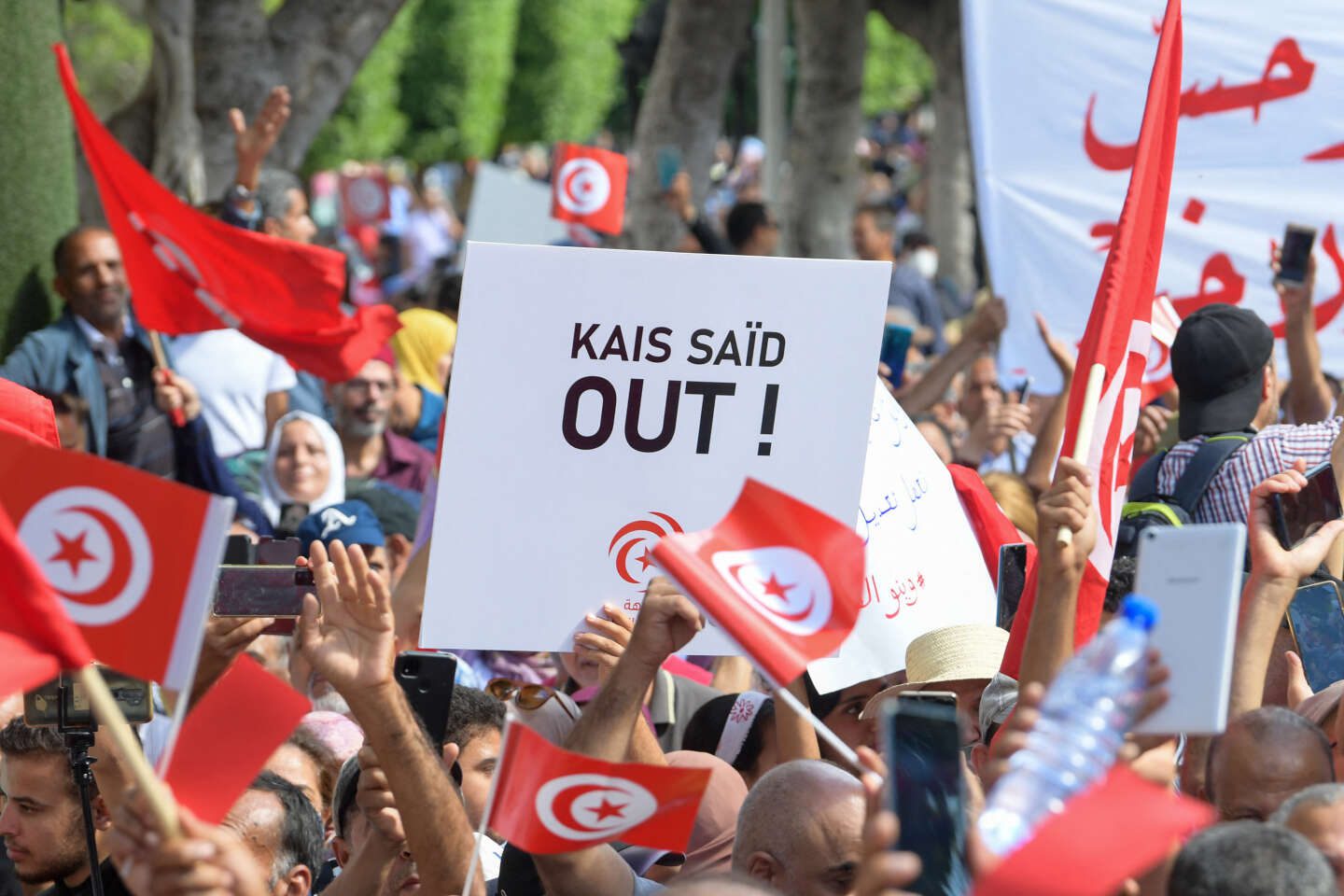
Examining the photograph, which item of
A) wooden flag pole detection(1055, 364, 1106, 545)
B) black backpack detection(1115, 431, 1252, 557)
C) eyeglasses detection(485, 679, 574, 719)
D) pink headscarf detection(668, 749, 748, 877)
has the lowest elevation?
pink headscarf detection(668, 749, 748, 877)

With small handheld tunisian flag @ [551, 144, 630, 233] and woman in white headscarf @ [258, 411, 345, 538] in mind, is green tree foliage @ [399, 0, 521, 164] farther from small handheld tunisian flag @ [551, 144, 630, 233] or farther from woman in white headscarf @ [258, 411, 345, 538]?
woman in white headscarf @ [258, 411, 345, 538]

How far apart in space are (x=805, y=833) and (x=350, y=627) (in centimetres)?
86

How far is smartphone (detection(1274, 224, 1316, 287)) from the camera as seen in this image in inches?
243

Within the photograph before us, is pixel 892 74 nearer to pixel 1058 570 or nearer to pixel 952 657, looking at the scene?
pixel 952 657

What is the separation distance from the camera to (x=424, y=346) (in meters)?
9.70

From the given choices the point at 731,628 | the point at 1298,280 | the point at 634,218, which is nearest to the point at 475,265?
the point at 731,628

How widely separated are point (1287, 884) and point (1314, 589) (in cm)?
197

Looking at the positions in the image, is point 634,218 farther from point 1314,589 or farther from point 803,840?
point 803,840

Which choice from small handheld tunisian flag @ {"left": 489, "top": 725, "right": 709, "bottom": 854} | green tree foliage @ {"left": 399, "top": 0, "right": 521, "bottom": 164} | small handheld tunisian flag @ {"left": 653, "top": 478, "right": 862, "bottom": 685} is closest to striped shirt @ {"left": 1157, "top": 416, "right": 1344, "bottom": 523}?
small handheld tunisian flag @ {"left": 653, "top": 478, "right": 862, "bottom": 685}

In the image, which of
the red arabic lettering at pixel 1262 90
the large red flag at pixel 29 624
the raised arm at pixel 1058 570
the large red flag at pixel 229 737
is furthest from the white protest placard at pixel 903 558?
the red arabic lettering at pixel 1262 90

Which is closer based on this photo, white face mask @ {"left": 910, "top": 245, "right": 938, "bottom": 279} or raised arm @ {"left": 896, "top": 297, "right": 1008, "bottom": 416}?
raised arm @ {"left": 896, "top": 297, "right": 1008, "bottom": 416}

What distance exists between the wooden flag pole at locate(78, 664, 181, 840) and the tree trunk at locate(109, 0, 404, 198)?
7707 millimetres

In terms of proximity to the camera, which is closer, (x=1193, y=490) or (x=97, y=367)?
(x=1193, y=490)

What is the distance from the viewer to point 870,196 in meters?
27.7
